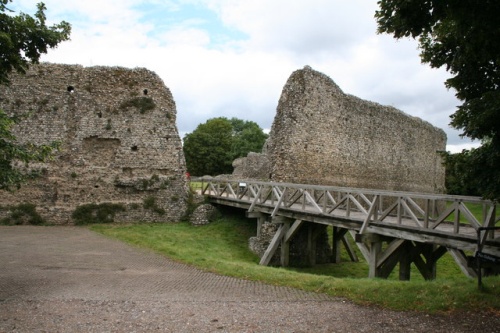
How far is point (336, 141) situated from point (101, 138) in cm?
1124

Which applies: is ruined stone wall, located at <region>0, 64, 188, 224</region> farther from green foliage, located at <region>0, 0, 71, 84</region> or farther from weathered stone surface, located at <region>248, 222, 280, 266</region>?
green foliage, located at <region>0, 0, 71, 84</region>

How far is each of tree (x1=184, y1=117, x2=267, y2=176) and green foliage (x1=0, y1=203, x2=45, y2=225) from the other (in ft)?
122

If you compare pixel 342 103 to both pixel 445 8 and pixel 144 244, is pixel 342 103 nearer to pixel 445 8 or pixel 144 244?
pixel 144 244

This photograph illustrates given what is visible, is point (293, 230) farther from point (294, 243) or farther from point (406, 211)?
point (406, 211)

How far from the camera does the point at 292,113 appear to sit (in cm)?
1883

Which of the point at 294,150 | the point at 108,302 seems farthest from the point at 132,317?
the point at 294,150

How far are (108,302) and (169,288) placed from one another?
151 centimetres

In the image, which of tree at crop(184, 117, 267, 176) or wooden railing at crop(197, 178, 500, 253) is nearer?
wooden railing at crop(197, 178, 500, 253)

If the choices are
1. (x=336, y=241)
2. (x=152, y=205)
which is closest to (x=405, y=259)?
(x=336, y=241)

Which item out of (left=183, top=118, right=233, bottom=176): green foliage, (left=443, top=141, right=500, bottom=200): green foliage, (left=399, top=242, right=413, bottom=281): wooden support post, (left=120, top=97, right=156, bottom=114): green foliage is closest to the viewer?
(left=443, top=141, right=500, bottom=200): green foliage

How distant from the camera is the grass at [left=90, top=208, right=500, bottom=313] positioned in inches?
281

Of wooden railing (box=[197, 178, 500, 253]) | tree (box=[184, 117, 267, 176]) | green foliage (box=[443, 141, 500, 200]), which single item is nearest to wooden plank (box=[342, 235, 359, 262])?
wooden railing (box=[197, 178, 500, 253])

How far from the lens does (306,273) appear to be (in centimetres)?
1217

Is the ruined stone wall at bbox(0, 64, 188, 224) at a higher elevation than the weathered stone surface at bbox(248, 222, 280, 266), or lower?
higher
